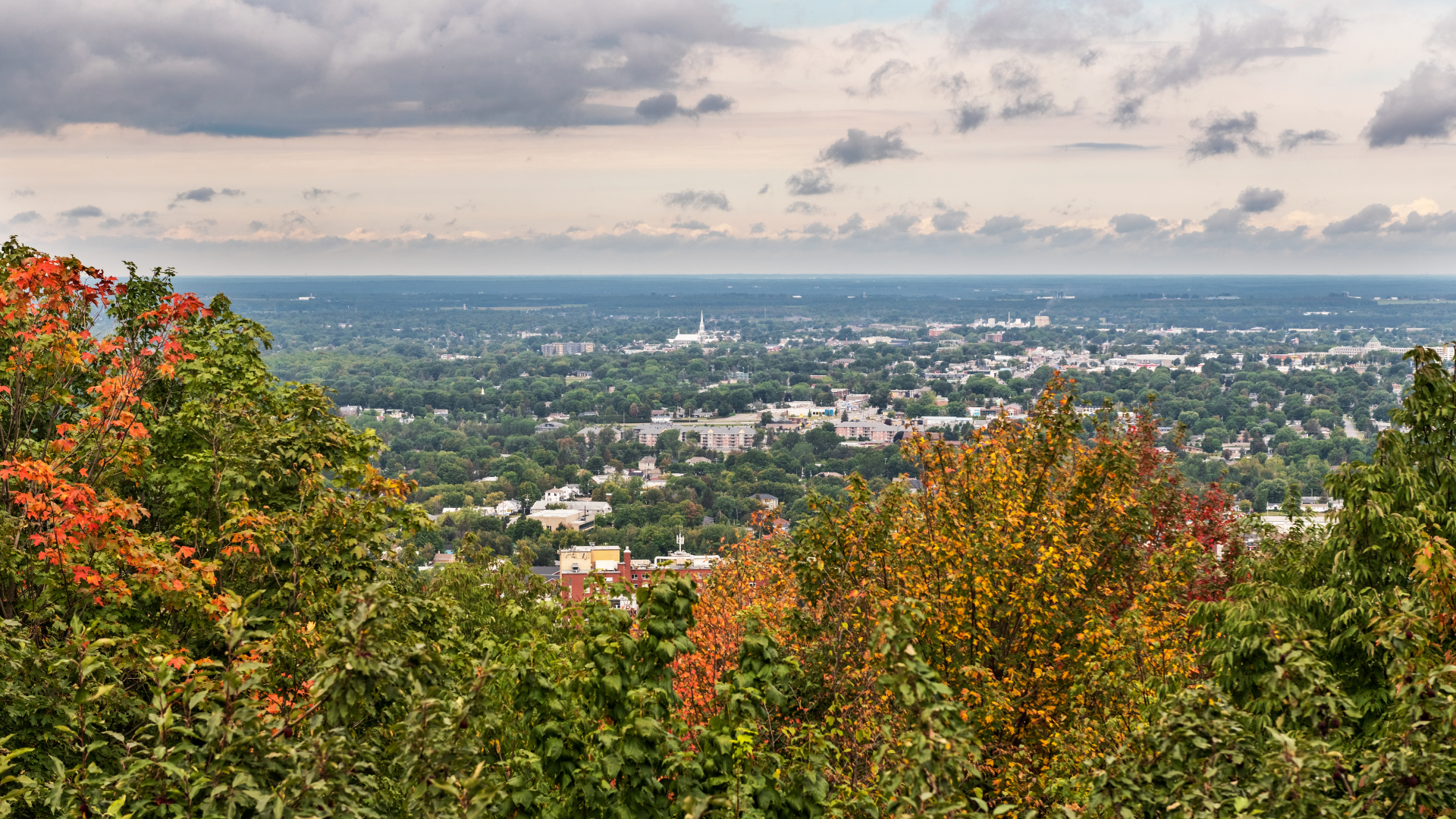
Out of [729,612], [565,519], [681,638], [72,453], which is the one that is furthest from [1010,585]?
[565,519]

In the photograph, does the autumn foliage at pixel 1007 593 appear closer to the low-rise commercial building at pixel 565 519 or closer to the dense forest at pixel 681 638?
the dense forest at pixel 681 638

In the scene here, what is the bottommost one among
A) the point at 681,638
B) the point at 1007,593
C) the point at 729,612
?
the point at 729,612

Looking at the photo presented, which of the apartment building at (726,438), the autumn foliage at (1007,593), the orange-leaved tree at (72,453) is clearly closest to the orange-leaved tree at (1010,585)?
the autumn foliage at (1007,593)

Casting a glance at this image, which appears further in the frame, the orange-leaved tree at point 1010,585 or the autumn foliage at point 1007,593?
the orange-leaved tree at point 1010,585

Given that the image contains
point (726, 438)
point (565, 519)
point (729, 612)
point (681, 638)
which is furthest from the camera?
point (726, 438)

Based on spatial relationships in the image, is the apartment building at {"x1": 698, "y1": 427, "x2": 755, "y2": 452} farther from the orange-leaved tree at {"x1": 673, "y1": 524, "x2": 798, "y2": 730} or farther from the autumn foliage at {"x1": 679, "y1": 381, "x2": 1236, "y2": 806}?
the autumn foliage at {"x1": 679, "y1": 381, "x2": 1236, "y2": 806}

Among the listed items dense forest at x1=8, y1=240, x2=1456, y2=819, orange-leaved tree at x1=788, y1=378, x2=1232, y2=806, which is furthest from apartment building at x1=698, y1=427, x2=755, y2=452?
orange-leaved tree at x1=788, y1=378, x2=1232, y2=806

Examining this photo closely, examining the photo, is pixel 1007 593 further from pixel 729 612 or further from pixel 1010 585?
pixel 729 612

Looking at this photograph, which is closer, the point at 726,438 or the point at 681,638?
the point at 681,638

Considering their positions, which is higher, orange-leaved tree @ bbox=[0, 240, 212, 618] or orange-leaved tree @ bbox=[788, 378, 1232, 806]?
orange-leaved tree @ bbox=[0, 240, 212, 618]
